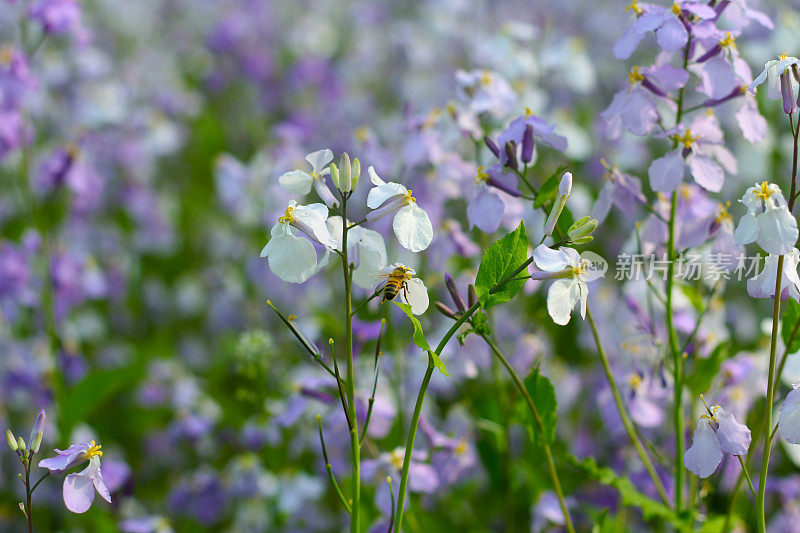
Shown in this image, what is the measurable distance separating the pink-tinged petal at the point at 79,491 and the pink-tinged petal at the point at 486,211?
0.73 meters

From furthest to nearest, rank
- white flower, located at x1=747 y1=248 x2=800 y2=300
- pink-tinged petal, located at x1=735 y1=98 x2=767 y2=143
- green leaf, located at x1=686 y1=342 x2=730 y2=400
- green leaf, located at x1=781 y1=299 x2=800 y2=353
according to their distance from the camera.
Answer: green leaf, located at x1=686 y1=342 x2=730 y2=400, pink-tinged petal, located at x1=735 y1=98 x2=767 y2=143, green leaf, located at x1=781 y1=299 x2=800 y2=353, white flower, located at x1=747 y1=248 x2=800 y2=300

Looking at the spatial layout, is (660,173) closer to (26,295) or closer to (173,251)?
(26,295)

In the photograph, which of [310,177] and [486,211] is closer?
[310,177]

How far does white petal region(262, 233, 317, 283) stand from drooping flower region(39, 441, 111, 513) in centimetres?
38

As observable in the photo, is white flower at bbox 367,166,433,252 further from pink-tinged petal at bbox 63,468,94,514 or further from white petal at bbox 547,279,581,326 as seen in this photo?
pink-tinged petal at bbox 63,468,94,514

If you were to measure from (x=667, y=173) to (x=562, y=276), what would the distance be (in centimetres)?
37

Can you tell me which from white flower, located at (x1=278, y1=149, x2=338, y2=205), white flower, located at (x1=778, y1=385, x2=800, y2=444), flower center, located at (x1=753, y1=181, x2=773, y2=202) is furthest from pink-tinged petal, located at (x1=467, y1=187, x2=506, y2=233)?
white flower, located at (x1=778, y1=385, x2=800, y2=444)

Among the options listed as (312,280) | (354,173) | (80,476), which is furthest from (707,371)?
(312,280)

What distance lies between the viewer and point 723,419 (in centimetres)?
115

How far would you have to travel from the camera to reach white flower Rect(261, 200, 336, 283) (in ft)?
3.45

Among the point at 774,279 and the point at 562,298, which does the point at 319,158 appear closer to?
the point at 562,298

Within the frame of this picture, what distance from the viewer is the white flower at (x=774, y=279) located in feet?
3.78

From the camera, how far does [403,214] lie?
3.59ft

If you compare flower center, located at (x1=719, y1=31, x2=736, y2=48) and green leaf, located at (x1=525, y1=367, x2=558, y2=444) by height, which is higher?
flower center, located at (x1=719, y1=31, x2=736, y2=48)
